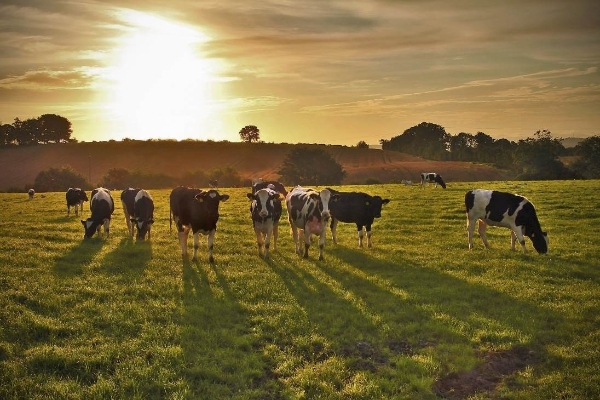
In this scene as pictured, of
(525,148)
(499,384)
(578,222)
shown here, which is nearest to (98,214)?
(499,384)

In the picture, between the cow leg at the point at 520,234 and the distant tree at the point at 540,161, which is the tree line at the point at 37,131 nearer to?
the distant tree at the point at 540,161

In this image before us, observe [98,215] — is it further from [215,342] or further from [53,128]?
[53,128]

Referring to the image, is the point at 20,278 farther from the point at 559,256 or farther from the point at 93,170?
the point at 93,170

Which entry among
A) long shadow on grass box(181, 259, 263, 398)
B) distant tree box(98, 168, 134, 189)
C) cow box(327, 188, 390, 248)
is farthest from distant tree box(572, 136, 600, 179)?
long shadow on grass box(181, 259, 263, 398)

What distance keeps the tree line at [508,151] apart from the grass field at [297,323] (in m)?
68.8

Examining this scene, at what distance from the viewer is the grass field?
278 inches

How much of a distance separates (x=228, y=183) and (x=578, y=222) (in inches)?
2451

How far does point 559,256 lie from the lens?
15.5 meters

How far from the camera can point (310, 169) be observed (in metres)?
80.2

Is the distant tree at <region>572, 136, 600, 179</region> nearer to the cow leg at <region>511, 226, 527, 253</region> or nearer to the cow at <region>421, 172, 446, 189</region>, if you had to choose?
the cow at <region>421, 172, 446, 189</region>

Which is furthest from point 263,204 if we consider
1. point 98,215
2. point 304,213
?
point 98,215

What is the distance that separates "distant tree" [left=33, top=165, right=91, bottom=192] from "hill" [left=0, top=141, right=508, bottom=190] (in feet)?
56.7

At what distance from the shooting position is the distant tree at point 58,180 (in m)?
71.2

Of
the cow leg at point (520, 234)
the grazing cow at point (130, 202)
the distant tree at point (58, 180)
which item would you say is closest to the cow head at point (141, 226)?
the grazing cow at point (130, 202)
